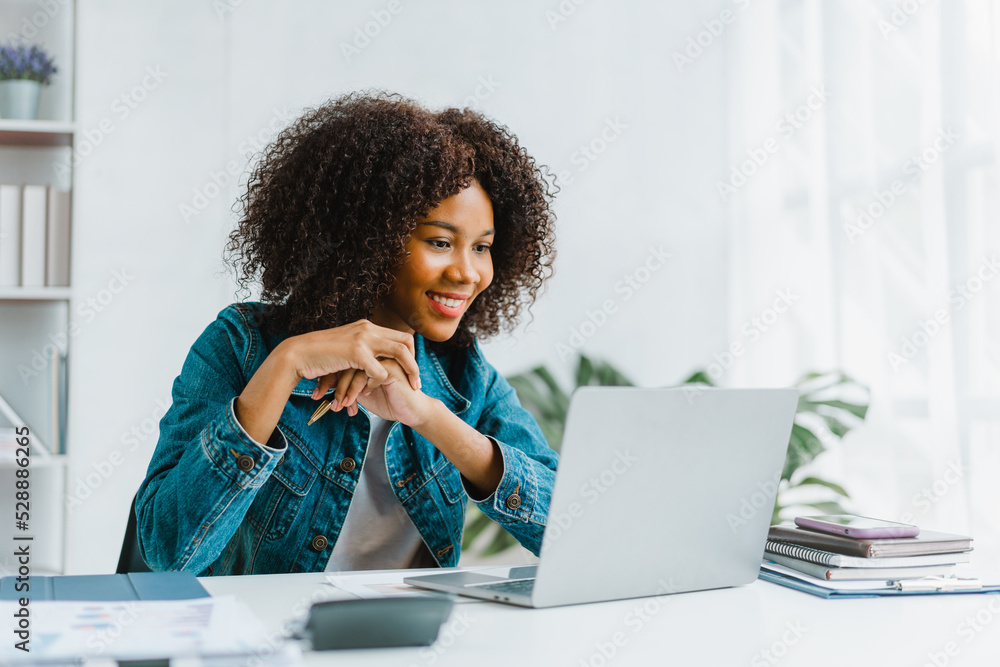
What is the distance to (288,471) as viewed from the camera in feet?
4.29

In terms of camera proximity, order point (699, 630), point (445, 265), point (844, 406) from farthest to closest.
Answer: point (844, 406) → point (445, 265) → point (699, 630)

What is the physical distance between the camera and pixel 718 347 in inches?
116

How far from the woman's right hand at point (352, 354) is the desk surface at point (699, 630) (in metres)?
0.26

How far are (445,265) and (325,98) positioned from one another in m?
1.54

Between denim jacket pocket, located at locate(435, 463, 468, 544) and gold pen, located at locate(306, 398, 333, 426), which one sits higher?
gold pen, located at locate(306, 398, 333, 426)

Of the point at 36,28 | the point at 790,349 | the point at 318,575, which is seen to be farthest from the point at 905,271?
the point at 36,28

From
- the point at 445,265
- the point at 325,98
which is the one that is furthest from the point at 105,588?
the point at 325,98

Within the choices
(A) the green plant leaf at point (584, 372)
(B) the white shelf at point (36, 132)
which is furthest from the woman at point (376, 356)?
(A) the green plant leaf at point (584, 372)

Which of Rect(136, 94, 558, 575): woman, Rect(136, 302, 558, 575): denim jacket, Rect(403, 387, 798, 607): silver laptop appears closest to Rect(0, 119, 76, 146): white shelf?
Rect(136, 94, 558, 575): woman

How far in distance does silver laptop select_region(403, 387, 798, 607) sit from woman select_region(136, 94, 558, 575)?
0.27 metres

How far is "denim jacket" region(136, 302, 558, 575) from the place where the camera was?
1.09 metres

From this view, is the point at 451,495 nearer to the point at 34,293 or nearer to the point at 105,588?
the point at 105,588

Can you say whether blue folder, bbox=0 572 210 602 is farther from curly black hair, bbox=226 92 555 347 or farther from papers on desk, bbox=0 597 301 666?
curly black hair, bbox=226 92 555 347

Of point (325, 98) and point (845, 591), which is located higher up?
point (325, 98)
